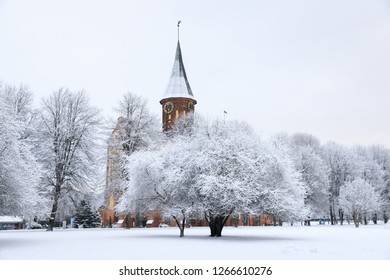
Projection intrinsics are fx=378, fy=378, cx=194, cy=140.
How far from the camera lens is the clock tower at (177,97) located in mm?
65500

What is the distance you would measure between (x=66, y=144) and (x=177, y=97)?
32.1m

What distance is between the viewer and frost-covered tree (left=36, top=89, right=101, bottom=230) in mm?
34750

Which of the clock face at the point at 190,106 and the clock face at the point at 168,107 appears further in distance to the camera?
the clock face at the point at 190,106

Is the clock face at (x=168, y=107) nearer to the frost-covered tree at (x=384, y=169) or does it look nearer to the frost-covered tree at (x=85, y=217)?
the frost-covered tree at (x=85, y=217)

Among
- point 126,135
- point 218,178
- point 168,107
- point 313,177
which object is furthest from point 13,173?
point 168,107

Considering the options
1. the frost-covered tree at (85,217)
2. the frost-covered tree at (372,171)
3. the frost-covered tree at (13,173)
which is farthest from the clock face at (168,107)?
the frost-covered tree at (13,173)

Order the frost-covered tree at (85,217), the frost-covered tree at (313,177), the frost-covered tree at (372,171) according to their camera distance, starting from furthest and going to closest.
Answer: the frost-covered tree at (372,171) → the frost-covered tree at (313,177) → the frost-covered tree at (85,217)

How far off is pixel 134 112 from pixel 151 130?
9.27 feet

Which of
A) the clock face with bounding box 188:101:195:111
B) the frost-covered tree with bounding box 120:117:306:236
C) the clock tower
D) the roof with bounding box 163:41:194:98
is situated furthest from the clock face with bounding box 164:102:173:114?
the frost-covered tree with bounding box 120:117:306:236

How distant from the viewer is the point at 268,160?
77.9 feet

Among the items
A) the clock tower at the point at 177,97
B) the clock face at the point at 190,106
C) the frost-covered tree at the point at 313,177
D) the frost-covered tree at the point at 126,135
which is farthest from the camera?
the clock face at the point at 190,106

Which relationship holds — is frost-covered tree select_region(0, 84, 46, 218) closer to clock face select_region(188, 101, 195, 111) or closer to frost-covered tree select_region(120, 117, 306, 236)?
frost-covered tree select_region(120, 117, 306, 236)
